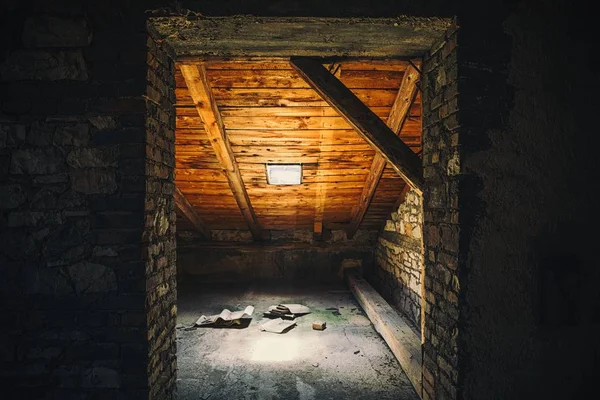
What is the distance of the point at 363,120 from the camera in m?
2.74

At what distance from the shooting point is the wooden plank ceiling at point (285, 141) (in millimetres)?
3270

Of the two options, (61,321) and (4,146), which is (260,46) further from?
(61,321)

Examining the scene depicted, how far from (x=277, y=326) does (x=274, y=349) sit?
24.1 inches

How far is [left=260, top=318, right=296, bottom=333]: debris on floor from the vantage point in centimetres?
431

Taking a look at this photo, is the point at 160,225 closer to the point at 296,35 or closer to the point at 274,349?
the point at 296,35

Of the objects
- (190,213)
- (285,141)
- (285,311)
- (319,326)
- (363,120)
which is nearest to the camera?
(363,120)

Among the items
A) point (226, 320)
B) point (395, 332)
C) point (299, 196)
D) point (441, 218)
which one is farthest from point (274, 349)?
point (441, 218)

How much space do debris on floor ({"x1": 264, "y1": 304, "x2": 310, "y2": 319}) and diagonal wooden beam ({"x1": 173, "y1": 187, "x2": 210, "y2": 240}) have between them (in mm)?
2009

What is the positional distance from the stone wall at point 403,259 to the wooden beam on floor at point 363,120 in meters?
1.68

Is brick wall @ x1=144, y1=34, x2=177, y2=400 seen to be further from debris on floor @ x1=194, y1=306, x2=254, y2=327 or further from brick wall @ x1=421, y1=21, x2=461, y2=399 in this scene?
debris on floor @ x1=194, y1=306, x2=254, y2=327

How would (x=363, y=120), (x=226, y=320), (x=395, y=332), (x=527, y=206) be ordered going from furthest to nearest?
(x=226, y=320), (x=395, y=332), (x=363, y=120), (x=527, y=206)

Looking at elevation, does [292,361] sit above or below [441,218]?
below

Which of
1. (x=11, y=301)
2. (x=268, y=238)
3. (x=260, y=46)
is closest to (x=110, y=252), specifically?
(x=11, y=301)

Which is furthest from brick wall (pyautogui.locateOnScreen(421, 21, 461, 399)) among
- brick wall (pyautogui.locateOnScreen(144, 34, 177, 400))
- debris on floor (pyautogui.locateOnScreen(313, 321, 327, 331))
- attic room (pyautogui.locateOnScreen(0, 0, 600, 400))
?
debris on floor (pyautogui.locateOnScreen(313, 321, 327, 331))
